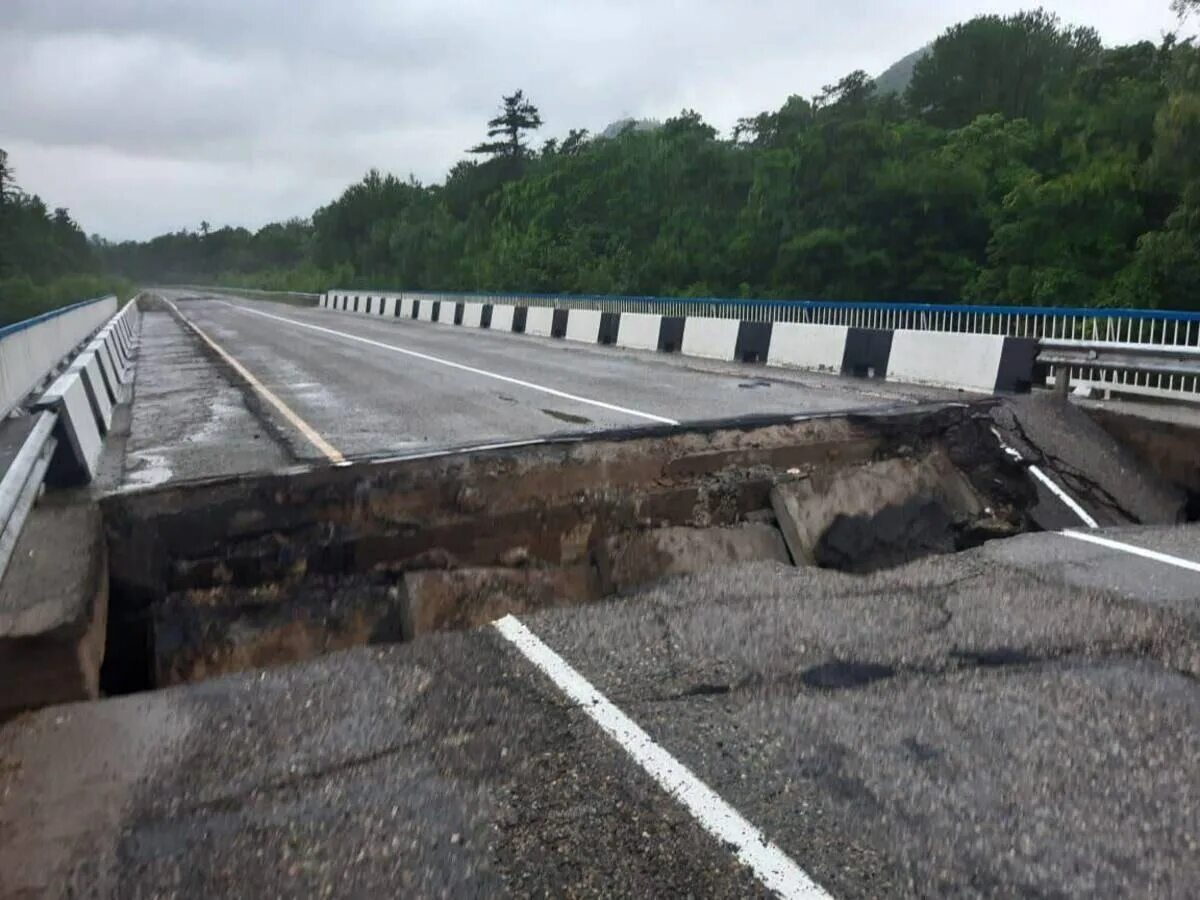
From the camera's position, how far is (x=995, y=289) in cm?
3419

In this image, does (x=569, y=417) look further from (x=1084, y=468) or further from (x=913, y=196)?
(x=913, y=196)

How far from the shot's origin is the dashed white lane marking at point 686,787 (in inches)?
112

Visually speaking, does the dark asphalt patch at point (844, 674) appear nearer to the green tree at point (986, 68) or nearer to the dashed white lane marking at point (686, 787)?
the dashed white lane marking at point (686, 787)

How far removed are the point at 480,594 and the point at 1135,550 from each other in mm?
3934

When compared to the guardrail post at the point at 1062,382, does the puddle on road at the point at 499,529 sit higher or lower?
lower

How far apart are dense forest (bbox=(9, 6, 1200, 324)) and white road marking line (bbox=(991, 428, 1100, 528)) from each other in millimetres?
22869

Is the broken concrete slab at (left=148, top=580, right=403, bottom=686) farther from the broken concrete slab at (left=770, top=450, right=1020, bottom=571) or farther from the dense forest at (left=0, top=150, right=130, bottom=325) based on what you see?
the dense forest at (left=0, top=150, right=130, bottom=325)

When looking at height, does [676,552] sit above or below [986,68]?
below

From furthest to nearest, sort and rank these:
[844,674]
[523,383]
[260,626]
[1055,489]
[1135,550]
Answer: [523,383]
[1055,489]
[1135,550]
[260,626]
[844,674]

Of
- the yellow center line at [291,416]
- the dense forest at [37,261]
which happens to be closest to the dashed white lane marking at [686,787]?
the yellow center line at [291,416]

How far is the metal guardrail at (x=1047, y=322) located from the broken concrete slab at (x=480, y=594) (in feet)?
20.2

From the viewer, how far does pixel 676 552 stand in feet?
20.4

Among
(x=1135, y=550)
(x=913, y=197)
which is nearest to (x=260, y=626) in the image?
(x=1135, y=550)

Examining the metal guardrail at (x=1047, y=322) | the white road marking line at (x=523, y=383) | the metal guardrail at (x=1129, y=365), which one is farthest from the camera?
the metal guardrail at (x=1047, y=322)
